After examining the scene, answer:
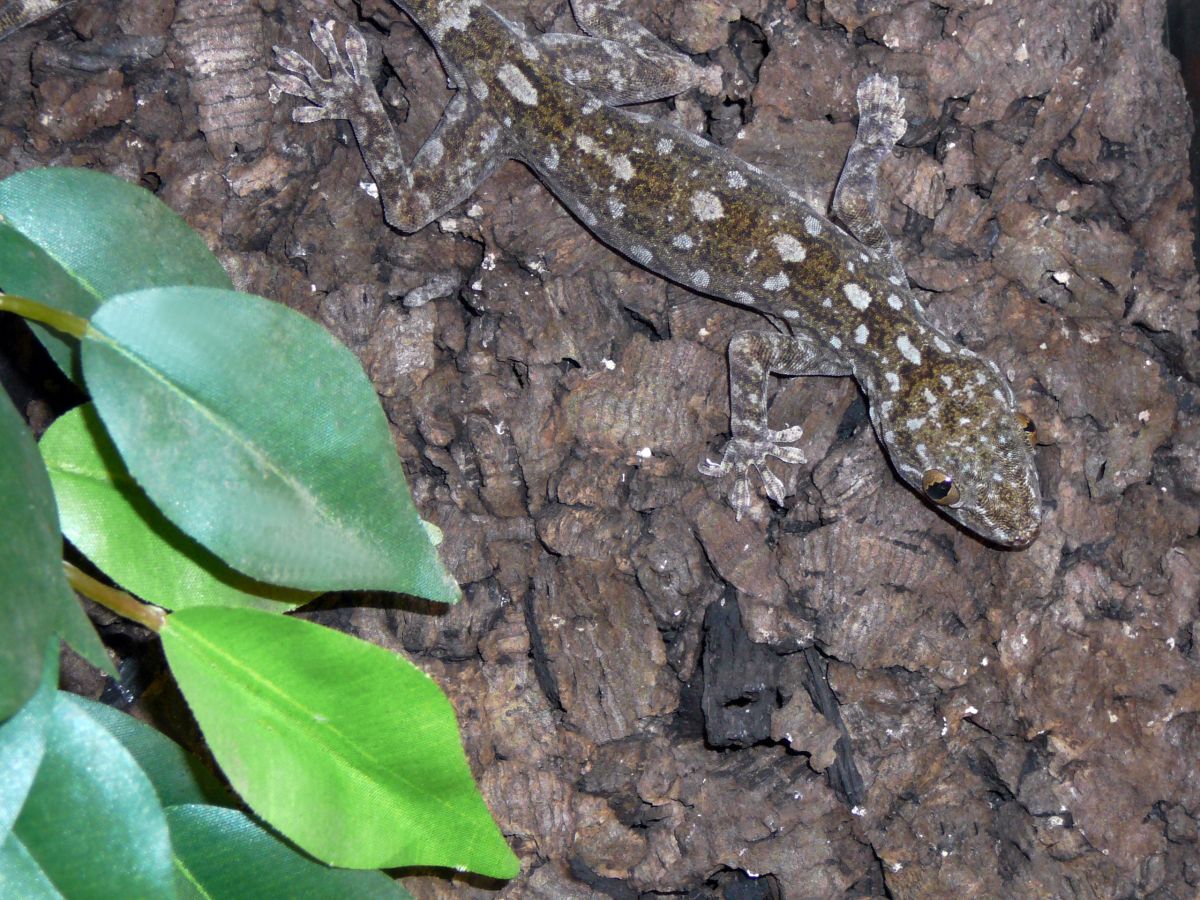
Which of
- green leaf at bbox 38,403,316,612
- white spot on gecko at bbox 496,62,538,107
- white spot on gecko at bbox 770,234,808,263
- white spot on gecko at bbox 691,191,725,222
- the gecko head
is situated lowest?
the gecko head

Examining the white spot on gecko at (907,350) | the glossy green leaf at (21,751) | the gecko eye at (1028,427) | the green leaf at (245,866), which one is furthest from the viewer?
the white spot on gecko at (907,350)

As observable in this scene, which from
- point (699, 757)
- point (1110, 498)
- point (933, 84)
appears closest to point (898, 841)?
point (699, 757)

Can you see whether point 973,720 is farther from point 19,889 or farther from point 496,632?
point 19,889

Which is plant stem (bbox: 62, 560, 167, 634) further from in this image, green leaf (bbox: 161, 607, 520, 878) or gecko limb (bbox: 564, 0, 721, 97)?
gecko limb (bbox: 564, 0, 721, 97)

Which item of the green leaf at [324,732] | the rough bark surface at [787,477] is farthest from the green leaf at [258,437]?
the rough bark surface at [787,477]

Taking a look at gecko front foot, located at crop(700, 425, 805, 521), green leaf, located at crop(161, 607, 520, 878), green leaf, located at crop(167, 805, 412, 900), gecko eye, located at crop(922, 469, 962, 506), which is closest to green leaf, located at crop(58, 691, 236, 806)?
green leaf, located at crop(167, 805, 412, 900)

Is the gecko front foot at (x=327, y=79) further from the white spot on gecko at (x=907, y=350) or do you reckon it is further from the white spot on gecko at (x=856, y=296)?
the white spot on gecko at (x=907, y=350)
